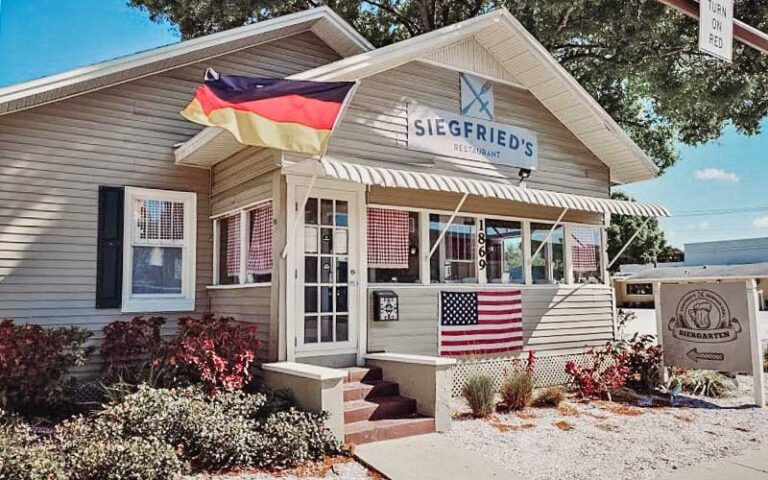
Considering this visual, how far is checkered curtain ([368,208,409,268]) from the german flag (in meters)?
2.02

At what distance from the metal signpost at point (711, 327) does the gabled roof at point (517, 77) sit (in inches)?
98.2

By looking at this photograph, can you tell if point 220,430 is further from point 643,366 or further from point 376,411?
point 643,366

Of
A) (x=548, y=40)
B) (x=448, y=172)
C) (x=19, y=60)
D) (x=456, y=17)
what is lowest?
(x=448, y=172)

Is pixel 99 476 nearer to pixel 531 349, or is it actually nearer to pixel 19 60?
pixel 531 349

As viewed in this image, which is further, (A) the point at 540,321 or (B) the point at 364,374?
(A) the point at 540,321

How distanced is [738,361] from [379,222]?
5.36m

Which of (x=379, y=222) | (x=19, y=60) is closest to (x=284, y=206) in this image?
(x=379, y=222)

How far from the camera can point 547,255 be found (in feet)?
32.6

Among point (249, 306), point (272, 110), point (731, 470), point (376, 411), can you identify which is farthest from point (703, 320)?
point (272, 110)

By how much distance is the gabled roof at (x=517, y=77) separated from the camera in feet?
24.8

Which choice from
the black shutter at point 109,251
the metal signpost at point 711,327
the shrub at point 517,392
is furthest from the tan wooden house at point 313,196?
the metal signpost at point 711,327

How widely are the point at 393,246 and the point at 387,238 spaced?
0.14 meters

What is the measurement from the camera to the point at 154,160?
850 centimetres

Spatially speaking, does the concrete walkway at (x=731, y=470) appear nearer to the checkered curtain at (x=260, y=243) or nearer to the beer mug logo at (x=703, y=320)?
the beer mug logo at (x=703, y=320)
